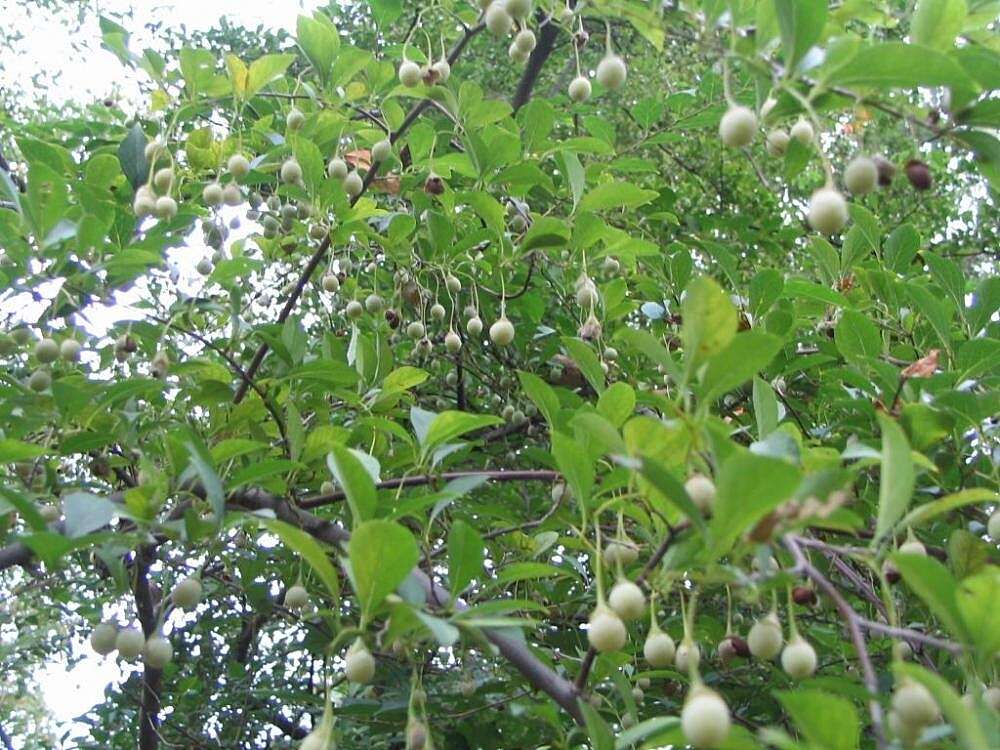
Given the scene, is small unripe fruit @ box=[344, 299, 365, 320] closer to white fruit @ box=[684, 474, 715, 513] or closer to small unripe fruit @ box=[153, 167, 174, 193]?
small unripe fruit @ box=[153, 167, 174, 193]

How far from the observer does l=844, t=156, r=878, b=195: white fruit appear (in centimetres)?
133

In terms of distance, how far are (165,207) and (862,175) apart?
1312 millimetres

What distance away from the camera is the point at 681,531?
46.8 inches

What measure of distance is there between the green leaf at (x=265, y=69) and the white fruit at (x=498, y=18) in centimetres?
54

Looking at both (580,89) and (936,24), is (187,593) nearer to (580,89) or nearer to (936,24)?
(580,89)

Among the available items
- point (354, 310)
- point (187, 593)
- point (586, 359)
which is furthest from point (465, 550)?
point (354, 310)

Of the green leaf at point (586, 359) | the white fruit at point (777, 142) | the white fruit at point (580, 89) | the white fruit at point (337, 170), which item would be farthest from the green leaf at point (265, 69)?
the white fruit at point (777, 142)

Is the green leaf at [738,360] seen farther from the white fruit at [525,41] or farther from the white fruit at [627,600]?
the white fruit at [525,41]

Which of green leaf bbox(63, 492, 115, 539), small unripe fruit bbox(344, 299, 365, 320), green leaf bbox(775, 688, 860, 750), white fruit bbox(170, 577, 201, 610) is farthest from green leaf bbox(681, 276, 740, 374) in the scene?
small unripe fruit bbox(344, 299, 365, 320)

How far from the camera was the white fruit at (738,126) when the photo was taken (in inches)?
52.7

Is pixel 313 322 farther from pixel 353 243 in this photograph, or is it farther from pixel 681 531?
pixel 681 531

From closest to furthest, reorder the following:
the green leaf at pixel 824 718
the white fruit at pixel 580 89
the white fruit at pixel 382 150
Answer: the green leaf at pixel 824 718
the white fruit at pixel 580 89
the white fruit at pixel 382 150

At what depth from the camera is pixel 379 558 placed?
1161 mm

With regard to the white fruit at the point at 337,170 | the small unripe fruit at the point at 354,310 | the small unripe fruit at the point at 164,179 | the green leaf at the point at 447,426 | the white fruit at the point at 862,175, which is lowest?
the green leaf at the point at 447,426
